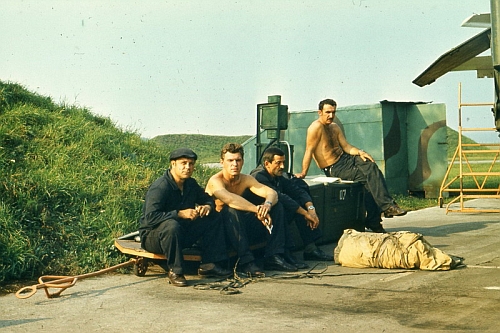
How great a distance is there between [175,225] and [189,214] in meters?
0.20

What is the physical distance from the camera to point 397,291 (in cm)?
641

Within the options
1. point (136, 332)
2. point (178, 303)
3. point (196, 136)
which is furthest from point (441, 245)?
point (196, 136)

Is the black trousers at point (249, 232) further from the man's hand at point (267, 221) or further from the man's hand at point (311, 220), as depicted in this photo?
the man's hand at point (311, 220)

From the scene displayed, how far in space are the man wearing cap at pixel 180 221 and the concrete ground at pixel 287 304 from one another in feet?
0.97

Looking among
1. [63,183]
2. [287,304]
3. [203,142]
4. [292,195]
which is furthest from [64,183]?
[203,142]

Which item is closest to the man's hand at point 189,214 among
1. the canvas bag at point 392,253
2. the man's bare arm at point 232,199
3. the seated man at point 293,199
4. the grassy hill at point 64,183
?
the man's bare arm at point 232,199

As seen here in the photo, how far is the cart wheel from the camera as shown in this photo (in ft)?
24.8

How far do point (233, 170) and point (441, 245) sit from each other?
10.6 feet

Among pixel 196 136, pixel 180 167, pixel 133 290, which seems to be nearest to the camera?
pixel 133 290

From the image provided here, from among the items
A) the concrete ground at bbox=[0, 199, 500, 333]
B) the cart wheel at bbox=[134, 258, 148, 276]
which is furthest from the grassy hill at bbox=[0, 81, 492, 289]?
the concrete ground at bbox=[0, 199, 500, 333]

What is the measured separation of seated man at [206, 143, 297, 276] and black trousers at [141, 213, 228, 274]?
0.49 feet

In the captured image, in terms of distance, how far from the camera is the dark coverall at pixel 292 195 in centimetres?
833

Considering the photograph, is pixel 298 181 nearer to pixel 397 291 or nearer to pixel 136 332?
pixel 397 291

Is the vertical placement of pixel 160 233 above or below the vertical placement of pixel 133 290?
above
